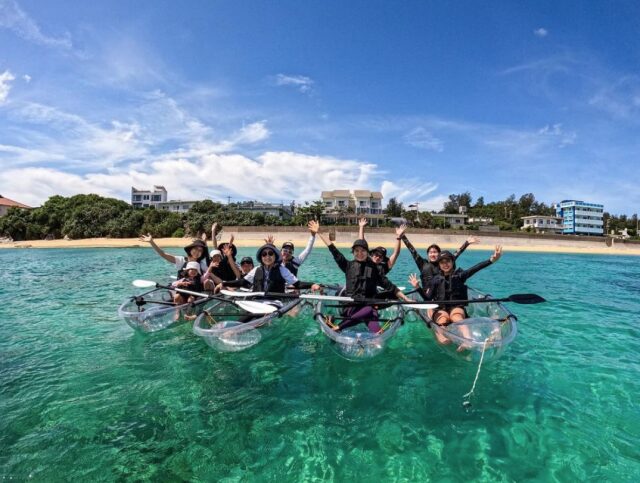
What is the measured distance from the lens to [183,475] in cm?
424

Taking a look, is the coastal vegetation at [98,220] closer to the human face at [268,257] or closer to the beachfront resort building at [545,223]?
the human face at [268,257]

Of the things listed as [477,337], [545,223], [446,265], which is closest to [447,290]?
[446,265]

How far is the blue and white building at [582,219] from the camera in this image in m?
100

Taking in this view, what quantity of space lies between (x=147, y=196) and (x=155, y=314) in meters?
109

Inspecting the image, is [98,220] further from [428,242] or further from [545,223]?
[545,223]

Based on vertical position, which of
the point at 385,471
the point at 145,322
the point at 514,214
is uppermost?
the point at 514,214

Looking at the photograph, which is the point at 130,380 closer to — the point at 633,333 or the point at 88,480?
the point at 88,480

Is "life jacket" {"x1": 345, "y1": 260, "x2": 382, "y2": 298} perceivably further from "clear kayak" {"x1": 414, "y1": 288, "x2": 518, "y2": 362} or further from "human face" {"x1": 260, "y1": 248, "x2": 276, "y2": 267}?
"human face" {"x1": 260, "y1": 248, "x2": 276, "y2": 267}

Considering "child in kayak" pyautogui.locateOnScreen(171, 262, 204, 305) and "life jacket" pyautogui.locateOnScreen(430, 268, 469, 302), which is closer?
"life jacket" pyautogui.locateOnScreen(430, 268, 469, 302)

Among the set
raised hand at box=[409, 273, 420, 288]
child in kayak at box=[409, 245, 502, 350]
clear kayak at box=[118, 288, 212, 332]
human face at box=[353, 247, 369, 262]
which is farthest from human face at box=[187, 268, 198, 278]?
child in kayak at box=[409, 245, 502, 350]

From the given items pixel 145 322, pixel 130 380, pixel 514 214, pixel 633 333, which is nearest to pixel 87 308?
pixel 145 322

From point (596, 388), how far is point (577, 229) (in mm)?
116116

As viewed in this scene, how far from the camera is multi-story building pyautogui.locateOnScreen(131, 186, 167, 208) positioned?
341ft

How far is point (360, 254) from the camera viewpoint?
742 cm
